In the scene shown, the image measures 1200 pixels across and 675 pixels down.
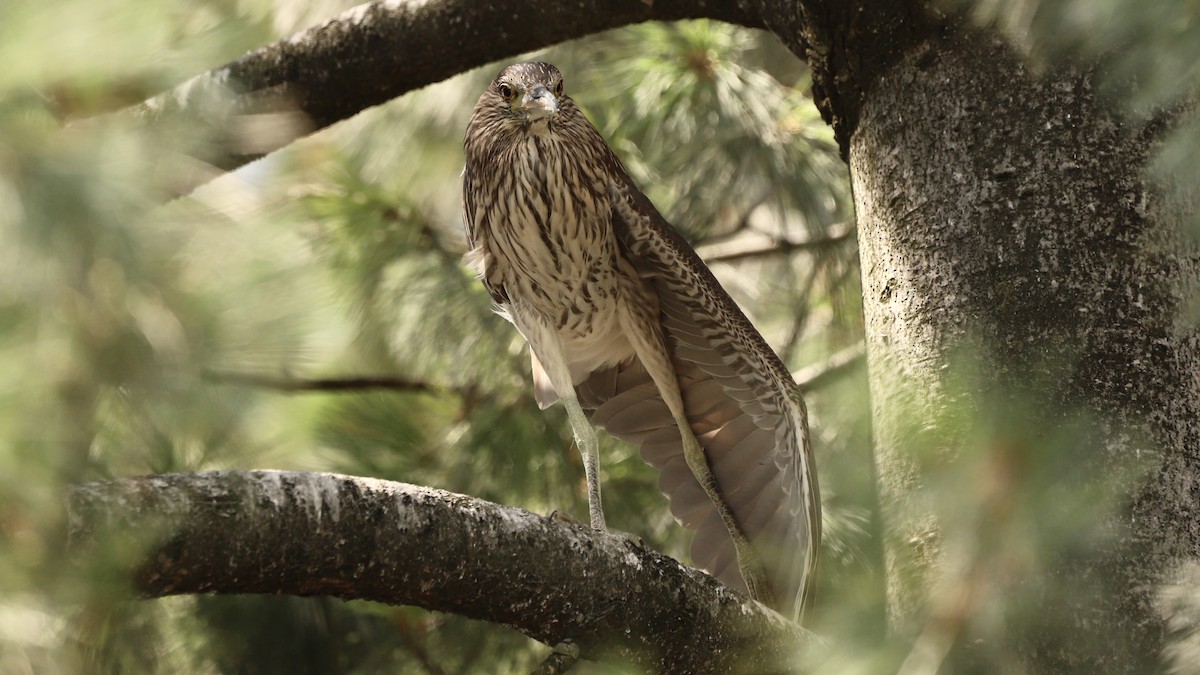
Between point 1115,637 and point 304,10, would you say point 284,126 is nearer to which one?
point 1115,637

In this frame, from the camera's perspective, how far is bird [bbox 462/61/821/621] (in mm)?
3775

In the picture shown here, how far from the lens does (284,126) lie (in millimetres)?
3227

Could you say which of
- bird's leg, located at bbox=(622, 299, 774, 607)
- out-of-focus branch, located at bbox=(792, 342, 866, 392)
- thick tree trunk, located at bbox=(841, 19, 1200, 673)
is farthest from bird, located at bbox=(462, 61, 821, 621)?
thick tree trunk, located at bbox=(841, 19, 1200, 673)

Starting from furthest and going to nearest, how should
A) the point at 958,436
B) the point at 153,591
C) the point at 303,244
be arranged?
the point at 303,244, the point at 153,591, the point at 958,436

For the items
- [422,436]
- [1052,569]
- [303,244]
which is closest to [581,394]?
[422,436]

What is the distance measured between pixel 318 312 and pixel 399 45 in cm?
207

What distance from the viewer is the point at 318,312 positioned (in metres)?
1.69

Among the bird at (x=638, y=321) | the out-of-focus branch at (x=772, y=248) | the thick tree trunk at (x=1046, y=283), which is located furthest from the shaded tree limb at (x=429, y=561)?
the out-of-focus branch at (x=772, y=248)

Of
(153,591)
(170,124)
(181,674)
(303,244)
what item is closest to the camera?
(170,124)

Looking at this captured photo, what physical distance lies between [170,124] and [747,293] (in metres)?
4.58

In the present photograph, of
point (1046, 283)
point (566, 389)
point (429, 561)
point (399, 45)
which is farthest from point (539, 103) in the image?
point (429, 561)

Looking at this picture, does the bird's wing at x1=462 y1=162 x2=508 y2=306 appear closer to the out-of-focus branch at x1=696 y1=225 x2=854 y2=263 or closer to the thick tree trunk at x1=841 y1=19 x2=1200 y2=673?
the out-of-focus branch at x1=696 y1=225 x2=854 y2=263

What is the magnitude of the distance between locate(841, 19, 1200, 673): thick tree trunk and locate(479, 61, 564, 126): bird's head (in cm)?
101

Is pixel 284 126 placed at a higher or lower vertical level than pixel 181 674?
higher
